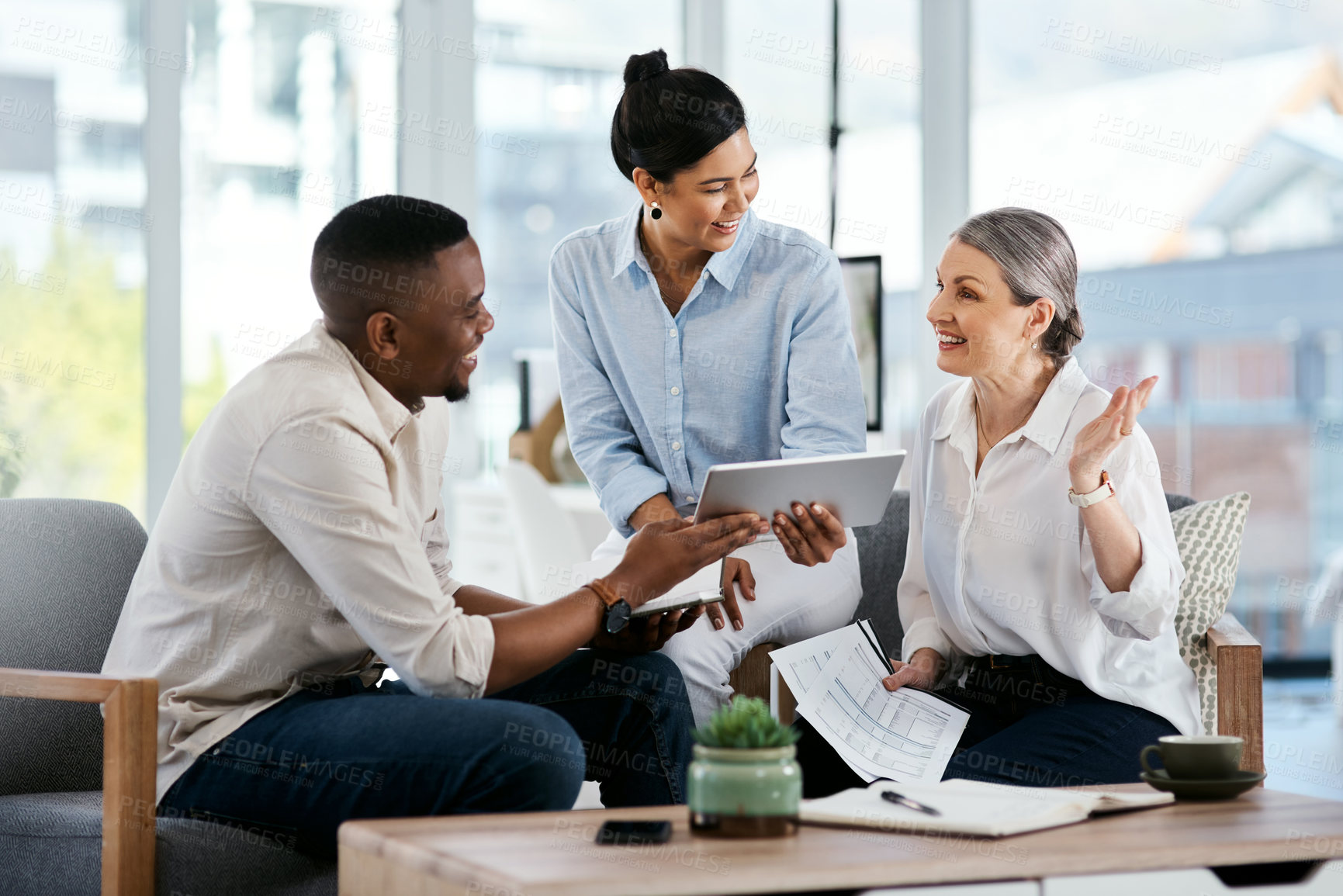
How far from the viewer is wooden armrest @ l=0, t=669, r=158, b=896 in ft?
5.35

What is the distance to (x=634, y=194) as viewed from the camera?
520 centimetres

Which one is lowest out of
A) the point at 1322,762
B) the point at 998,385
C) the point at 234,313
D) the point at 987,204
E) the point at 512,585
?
the point at 1322,762

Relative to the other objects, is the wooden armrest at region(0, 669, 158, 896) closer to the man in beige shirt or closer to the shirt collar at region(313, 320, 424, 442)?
the man in beige shirt

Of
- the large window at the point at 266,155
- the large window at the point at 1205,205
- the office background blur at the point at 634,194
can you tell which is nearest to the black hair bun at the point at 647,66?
the large window at the point at 266,155

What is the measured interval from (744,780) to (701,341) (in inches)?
49.9

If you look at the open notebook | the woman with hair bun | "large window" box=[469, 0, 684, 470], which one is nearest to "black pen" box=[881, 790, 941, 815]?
the open notebook

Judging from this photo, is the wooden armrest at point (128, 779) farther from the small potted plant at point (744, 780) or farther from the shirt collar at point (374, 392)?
the small potted plant at point (744, 780)

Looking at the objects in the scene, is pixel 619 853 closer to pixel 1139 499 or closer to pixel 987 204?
pixel 1139 499

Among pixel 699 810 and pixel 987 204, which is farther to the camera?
pixel 987 204

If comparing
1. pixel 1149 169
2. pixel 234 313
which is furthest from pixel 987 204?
pixel 234 313

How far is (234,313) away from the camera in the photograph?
466 cm

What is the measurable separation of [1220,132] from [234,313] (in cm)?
386

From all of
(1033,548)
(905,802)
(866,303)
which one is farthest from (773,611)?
(866,303)

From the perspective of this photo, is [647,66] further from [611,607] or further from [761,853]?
[761,853]
